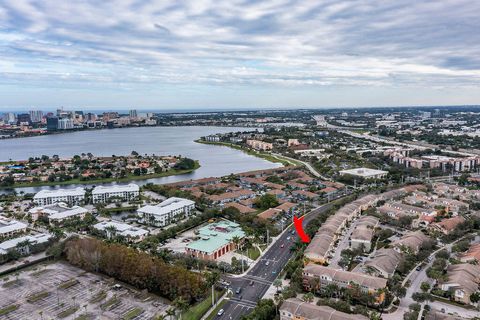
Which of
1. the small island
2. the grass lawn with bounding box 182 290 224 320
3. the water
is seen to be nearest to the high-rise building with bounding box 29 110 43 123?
the water

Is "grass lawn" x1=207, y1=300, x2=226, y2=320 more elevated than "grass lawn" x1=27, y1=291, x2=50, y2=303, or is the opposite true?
"grass lawn" x1=207, y1=300, x2=226, y2=320

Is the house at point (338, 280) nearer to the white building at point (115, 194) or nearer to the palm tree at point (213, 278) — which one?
the palm tree at point (213, 278)

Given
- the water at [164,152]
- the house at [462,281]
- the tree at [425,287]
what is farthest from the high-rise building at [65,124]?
the tree at [425,287]

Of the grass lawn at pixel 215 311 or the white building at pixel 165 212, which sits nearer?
the grass lawn at pixel 215 311

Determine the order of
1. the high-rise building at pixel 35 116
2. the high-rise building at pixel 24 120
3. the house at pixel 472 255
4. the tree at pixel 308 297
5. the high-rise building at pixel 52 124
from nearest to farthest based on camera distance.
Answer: the tree at pixel 308 297, the house at pixel 472 255, the high-rise building at pixel 52 124, the high-rise building at pixel 24 120, the high-rise building at pixel 35 116

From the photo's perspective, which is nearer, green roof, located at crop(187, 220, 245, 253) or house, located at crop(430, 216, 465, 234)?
green roof, located at crop(187, 220, 245, 253)

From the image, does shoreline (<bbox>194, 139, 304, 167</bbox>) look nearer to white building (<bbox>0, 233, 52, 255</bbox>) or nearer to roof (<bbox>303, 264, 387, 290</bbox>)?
white building (<bbox>0, 233, 52, 255</bbox>)
